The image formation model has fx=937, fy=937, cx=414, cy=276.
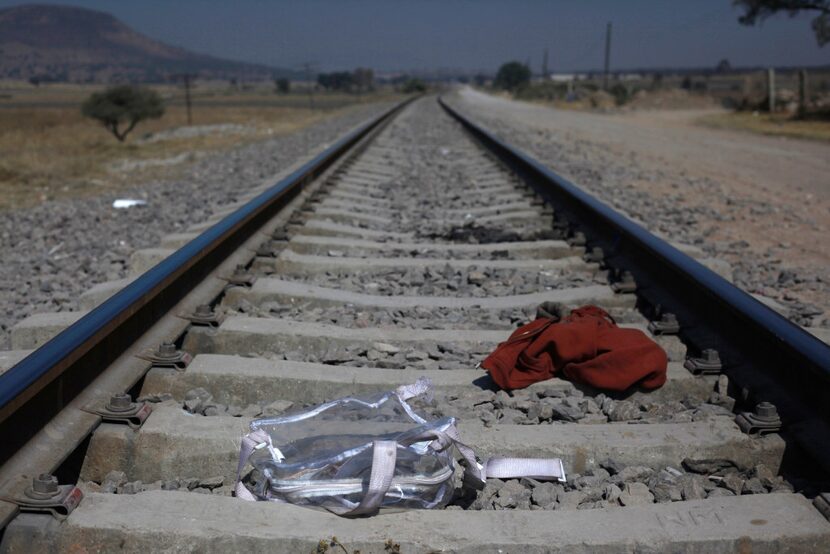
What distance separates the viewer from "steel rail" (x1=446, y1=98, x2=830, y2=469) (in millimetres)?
2846

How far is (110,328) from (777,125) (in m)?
27.4

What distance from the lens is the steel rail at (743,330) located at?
285cm

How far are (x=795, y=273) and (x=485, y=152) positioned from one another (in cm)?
768

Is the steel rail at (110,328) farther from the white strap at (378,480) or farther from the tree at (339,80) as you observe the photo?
the tree at (339,80)

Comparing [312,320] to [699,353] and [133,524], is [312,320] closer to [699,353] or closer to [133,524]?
[699,353]

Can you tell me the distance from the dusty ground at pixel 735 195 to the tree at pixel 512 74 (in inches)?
4686

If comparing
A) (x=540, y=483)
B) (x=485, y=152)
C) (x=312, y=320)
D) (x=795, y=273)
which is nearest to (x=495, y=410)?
(x=540, y=483)

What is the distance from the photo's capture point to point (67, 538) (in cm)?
220

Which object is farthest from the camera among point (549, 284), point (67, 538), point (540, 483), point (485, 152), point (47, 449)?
point (485, 152)

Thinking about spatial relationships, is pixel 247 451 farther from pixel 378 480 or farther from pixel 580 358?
pixel 580 358

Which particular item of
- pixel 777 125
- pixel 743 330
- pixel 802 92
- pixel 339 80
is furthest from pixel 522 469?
pixel 339 80

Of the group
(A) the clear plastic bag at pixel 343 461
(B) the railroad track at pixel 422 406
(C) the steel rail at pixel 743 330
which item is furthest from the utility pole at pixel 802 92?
(A) the clear plastic bag at pixel 343 461

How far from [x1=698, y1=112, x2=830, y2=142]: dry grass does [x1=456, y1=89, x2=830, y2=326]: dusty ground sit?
2911mm

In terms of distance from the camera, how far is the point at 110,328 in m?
3.05
